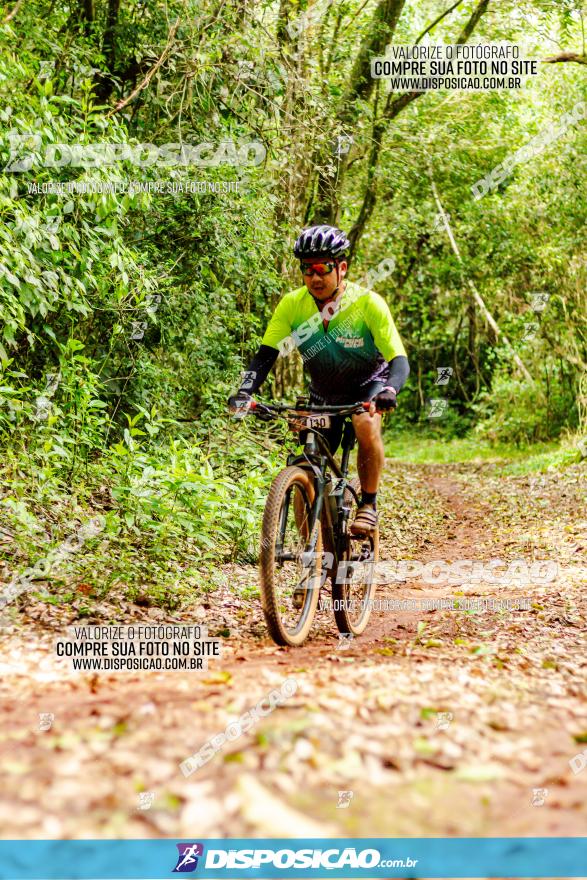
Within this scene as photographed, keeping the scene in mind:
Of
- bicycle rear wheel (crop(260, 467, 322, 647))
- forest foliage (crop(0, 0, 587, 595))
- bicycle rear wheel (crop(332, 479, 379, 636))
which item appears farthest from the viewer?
forest foliage (crop(0, 0, 587, 595))

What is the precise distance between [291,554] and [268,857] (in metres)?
2.49

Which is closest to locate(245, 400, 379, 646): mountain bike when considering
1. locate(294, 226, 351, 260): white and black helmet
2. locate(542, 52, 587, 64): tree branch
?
locate(294, 226, 351, 260): white and black helmet

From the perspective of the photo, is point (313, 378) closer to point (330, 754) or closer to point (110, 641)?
point (110, 641)

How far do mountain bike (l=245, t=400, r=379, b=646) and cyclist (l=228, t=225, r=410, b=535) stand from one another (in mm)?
156

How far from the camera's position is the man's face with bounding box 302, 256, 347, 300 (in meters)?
5.30

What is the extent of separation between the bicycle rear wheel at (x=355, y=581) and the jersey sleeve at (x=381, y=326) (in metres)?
1.02

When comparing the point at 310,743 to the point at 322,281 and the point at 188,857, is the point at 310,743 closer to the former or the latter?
the point at 188,857

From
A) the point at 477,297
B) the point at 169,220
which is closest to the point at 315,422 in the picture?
the point at 169,220

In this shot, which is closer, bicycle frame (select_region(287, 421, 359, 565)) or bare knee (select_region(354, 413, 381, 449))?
bicycle frame (select_region(287, 421, 359, 565))

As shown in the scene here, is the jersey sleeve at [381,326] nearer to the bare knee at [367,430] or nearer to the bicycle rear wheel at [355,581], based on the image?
the bare knee at [367,430]

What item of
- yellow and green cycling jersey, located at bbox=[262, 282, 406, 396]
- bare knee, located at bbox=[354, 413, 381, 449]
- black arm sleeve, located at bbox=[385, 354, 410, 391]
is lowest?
bare knee, located at bbox=[354, 413, 381, 449]

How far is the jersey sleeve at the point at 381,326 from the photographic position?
5430mm

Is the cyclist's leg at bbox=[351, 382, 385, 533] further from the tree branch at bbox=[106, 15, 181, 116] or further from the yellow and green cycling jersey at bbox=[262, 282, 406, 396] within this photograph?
the tree branch at bbox=[106, 15, 181, 116]

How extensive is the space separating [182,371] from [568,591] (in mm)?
4562
